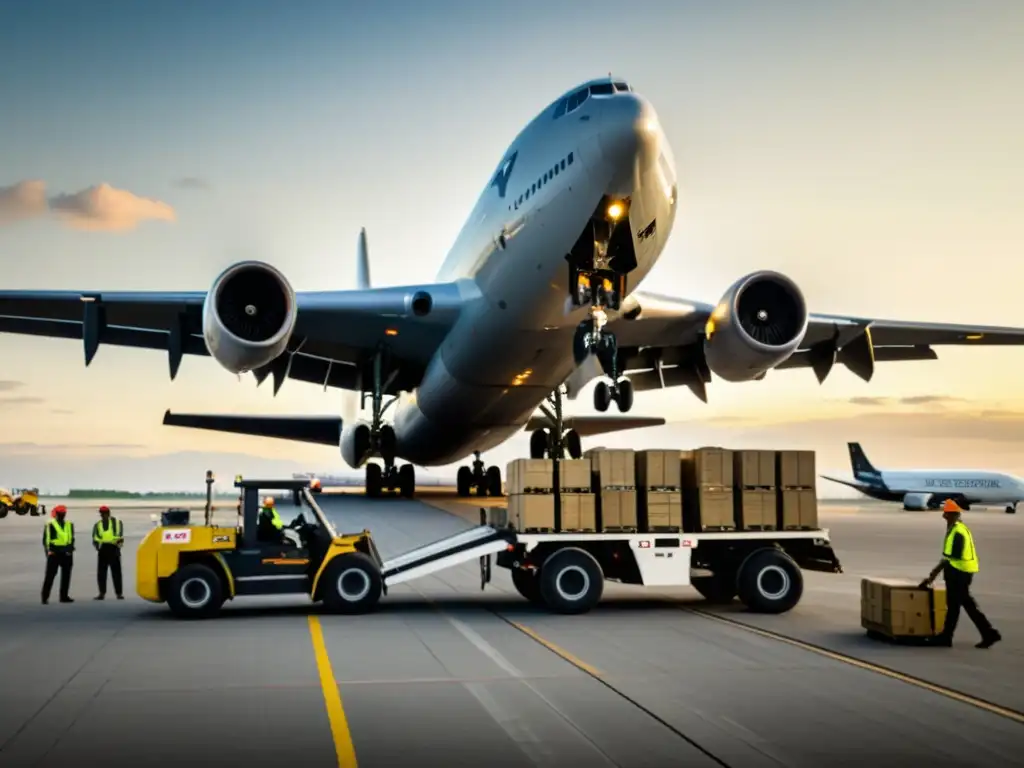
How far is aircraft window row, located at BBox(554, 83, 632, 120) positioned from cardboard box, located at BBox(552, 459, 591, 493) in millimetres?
5833

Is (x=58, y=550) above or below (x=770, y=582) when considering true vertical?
above

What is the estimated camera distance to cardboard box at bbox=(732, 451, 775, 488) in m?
14.7

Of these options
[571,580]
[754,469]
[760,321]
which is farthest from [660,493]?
[760,321]

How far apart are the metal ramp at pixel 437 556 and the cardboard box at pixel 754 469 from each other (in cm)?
345

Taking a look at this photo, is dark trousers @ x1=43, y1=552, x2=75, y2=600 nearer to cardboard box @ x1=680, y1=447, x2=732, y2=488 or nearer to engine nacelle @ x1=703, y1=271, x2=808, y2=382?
cardboard box @ x1=680, y1=447, x2=732, y2=488

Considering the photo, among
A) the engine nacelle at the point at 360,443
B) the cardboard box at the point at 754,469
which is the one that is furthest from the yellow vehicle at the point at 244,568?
the engine nacelle at the point at 360,443

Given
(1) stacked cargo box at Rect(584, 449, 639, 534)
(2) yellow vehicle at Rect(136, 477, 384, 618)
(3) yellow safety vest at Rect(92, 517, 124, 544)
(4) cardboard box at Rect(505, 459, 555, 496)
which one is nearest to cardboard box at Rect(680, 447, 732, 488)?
(1) stacked cargo box at Rect(584, 449, 639, 534)

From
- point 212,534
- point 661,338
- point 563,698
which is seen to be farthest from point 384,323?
point 563,698

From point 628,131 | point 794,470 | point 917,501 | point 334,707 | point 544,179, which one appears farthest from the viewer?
point 917,501

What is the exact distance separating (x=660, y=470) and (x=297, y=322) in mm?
9678

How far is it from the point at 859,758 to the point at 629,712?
5.99ft

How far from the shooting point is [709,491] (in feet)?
47.5

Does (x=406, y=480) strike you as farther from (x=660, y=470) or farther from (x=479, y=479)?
(x=660, y=470)

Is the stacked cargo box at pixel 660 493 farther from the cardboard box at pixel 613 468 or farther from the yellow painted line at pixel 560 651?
the yellow painted line at pixel 560 651
